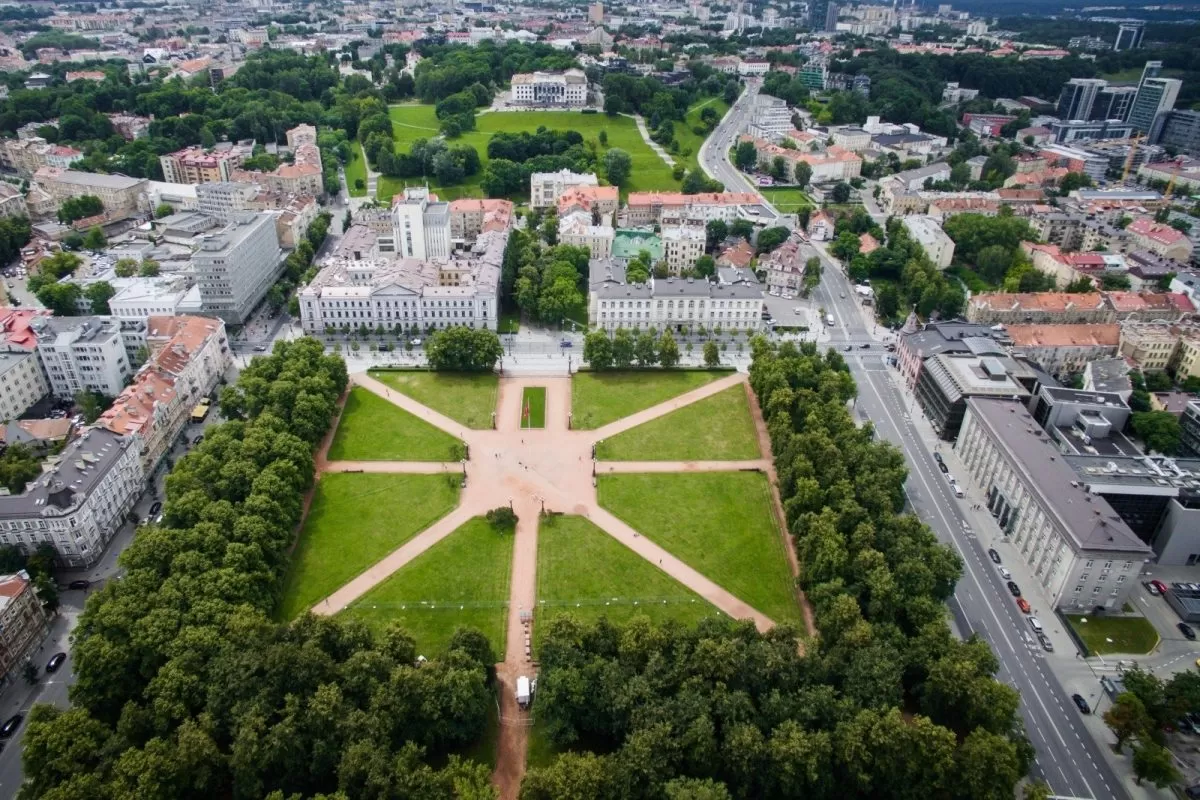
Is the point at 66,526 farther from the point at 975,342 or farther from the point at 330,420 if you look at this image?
the point at 975,342

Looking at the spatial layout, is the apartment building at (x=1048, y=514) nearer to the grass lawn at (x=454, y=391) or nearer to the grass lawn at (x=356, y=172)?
the grass lawn at (x=454, y=391)

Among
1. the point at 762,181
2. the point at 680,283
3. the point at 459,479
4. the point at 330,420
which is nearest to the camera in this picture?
the point at 459,479

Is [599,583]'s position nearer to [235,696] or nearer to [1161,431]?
[235,696]

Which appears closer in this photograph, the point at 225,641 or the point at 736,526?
the point at 225,641

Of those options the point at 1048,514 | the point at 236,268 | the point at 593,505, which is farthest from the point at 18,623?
the point at 1048,514

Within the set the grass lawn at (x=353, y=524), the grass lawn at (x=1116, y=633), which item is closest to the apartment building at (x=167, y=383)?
the grass lawn at (x=353, y=524)

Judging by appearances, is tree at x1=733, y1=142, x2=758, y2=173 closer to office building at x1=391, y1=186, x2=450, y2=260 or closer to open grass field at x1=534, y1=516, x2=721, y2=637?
→ office building at x1=391, y1=186, x2=450, y2=260

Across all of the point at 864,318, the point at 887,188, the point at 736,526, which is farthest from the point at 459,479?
the point at 887,188
